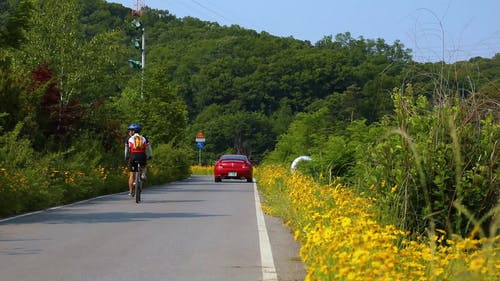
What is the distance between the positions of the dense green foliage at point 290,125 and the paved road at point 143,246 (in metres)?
1.69

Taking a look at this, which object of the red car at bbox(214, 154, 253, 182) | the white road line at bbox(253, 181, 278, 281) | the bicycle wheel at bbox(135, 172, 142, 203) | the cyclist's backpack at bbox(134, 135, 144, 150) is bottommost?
the white road line at bbox(253, 181, 278, 281)

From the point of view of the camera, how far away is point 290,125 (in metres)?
45.8

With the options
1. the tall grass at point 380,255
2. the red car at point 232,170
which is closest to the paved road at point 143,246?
the tall grass at point 380,255

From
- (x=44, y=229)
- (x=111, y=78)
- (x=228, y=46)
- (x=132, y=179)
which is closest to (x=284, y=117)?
(x=228, y=46)

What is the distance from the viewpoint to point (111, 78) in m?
34.4

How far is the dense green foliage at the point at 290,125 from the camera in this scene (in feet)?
38.9

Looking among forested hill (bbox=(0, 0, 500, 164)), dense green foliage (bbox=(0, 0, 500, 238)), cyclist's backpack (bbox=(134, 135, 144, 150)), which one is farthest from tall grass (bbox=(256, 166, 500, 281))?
cyclist's backpack (bbox=(134, 135, 144, 150))

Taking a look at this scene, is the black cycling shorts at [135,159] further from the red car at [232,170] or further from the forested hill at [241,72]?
the forested hill at [241,72]

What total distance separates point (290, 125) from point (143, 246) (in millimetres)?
33971

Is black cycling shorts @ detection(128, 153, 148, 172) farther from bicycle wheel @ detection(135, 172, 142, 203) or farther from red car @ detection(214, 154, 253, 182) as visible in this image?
red car @ detection(214, 154, 253, 182)

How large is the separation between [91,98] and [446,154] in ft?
77.3

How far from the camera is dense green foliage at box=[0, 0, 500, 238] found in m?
11.9

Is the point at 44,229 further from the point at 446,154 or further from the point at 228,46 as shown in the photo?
the point at 228,46

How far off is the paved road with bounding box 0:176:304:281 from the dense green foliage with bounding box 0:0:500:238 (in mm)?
1690
